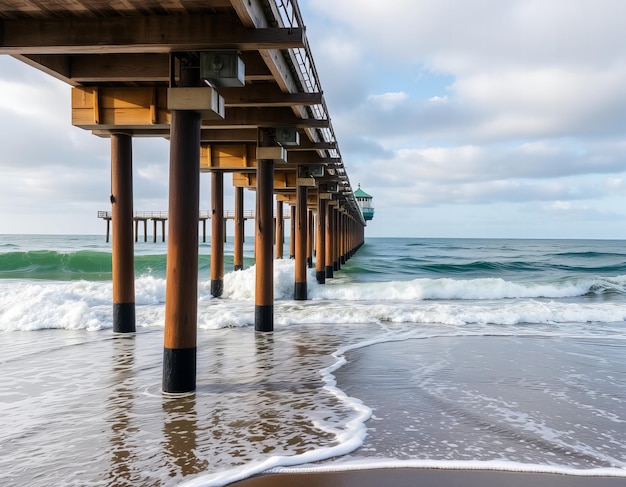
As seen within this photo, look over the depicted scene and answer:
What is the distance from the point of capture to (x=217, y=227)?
15656 millimetres

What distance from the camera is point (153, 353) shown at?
8320mm

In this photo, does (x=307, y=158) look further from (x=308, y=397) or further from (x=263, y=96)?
(x=308, y=397)

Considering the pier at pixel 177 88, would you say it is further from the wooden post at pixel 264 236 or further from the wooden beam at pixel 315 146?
the wooden beam at pixel 315 146

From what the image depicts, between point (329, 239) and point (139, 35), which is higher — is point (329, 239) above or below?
below

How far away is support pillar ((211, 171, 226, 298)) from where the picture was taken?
51.5 feet

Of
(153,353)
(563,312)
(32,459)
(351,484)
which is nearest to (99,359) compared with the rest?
(153,353)

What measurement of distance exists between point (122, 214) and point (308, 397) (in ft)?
16.8

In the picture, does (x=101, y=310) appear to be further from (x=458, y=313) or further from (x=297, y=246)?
(x=458, y=313)

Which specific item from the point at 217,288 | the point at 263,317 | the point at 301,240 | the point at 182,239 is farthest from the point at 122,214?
the point at 217,288

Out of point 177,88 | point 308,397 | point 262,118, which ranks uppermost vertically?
point 262,118

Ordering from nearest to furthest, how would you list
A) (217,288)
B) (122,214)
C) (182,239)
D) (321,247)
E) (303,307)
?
(182,239)
(122,214)
(303,307)
(217,288)
(321,247)

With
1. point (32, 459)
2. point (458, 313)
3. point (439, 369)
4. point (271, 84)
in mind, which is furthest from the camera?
point (458, 313)

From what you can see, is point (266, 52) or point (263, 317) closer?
point (266, 52)

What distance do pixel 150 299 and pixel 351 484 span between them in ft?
44.1
